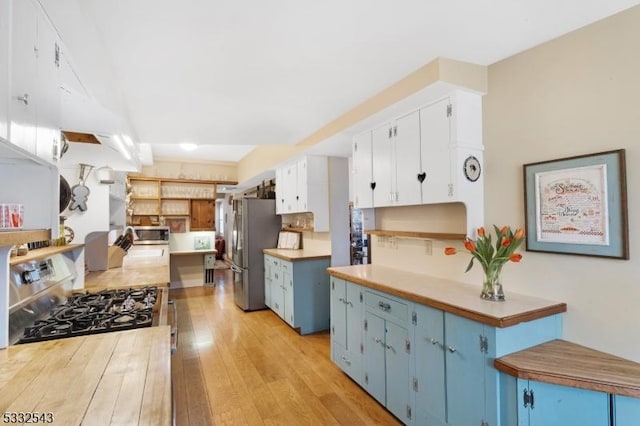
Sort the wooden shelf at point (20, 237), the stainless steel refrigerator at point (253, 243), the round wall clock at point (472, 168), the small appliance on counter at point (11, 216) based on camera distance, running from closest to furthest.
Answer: the wooden shelf at point (20, 237)
the small appliance on counter at point (11, 216)
the round wall clock at point (472, 168)
the stainless steel refrigerator at point (253, 243)

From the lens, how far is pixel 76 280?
2.74 meters

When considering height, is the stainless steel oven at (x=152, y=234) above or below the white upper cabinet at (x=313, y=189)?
below

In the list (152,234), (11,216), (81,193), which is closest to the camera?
(11,216)

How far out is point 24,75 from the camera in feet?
3.58

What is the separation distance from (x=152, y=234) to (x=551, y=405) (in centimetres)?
634

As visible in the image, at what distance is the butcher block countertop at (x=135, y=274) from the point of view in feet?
9.49

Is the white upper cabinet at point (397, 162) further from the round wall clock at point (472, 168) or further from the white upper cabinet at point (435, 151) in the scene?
the round wall clock at point (472, 168)

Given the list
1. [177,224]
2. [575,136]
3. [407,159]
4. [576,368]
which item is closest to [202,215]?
[177,224]

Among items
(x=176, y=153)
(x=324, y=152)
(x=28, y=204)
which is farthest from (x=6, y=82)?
(x=176, y=153)

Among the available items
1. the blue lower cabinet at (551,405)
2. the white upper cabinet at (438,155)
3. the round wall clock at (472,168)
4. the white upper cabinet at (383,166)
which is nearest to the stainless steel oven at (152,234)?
the white upper cabinet at (383,166)

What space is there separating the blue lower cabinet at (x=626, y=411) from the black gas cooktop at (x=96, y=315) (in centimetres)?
242

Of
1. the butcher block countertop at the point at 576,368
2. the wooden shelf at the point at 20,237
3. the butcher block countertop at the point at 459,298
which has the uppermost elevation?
the wooden shelf at the point at 20,237

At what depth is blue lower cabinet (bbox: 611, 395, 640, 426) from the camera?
1.42m

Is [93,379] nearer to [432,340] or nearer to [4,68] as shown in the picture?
[4,68]
